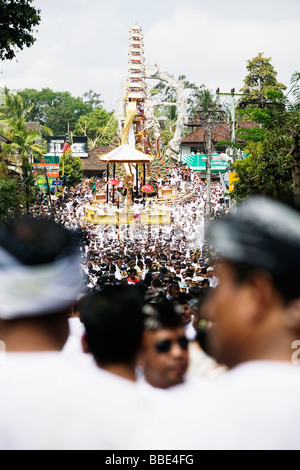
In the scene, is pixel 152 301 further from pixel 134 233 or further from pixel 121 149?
pixel 121 149

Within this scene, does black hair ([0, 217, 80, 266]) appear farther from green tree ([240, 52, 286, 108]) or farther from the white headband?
green tree ([240, 52, 286, 108])

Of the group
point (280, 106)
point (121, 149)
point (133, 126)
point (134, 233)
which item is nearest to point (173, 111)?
point (133, 126)

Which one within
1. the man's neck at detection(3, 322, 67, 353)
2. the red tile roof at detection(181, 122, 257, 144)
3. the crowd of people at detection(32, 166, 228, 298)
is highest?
the red tile roof at detection(181, 122, 257, 144)

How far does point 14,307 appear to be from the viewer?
62.7 inches

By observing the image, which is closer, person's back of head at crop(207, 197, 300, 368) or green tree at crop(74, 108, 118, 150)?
person's back of head at crop(207, 197, 300, 368)

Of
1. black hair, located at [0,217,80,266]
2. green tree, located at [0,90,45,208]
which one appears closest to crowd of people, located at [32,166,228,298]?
green tree, located at [0,90,45,208]

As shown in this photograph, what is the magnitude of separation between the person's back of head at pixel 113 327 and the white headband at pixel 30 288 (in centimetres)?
9

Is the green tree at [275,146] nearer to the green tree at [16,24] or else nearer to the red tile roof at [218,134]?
the green tree at [16,24]

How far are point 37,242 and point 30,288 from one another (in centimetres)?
13

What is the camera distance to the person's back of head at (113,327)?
5.24 feet

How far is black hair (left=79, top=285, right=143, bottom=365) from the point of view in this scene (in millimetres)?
1597

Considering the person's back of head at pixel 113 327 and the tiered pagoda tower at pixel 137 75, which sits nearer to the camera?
the person's back of head at pixel 113 327

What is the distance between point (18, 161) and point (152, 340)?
3785 cm

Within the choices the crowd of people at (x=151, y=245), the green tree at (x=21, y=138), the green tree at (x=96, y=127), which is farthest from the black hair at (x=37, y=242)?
the green tree at (x=96, y=127)
